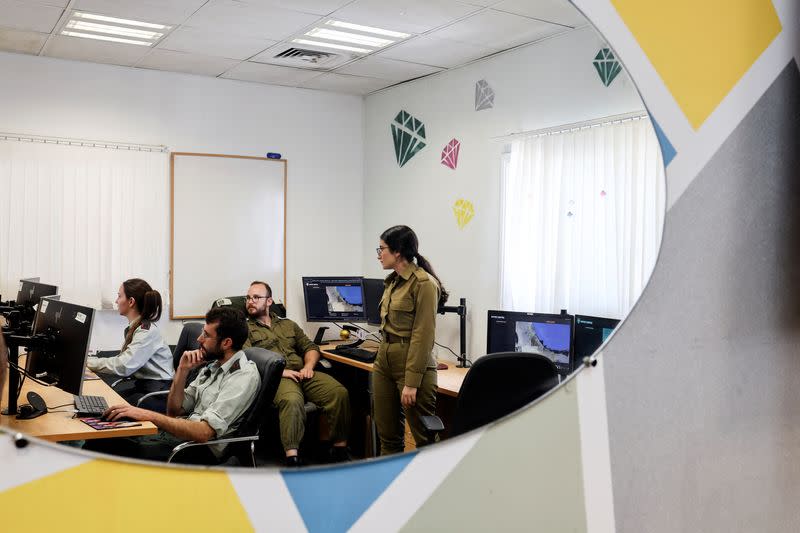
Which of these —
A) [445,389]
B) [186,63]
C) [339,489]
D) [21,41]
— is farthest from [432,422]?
[21,41]

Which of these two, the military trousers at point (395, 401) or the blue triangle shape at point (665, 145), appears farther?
the blue triangle shape at point (665, 145)

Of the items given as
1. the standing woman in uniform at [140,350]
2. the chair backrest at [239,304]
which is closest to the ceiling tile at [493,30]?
the chair backrest at [239,304]

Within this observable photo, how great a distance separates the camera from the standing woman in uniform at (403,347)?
1.05 meters

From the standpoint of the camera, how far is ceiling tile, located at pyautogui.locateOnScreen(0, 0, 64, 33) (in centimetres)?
79

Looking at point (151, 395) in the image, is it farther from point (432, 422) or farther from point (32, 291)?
point (432, 422)

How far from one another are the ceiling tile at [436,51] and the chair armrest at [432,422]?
1.74ft

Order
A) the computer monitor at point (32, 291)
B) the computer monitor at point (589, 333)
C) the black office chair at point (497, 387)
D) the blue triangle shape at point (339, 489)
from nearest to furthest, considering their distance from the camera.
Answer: the computer monitor at point (32, 291)
the blue triangle shape at point (339, 489)
the black office chair at point (497, 387)
the computer monitor at point (589, 333)

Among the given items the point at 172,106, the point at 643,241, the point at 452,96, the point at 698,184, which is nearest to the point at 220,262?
the point at 172,106

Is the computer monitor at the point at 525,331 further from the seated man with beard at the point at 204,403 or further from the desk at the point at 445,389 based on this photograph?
the seated man with beard at the point at 204,403

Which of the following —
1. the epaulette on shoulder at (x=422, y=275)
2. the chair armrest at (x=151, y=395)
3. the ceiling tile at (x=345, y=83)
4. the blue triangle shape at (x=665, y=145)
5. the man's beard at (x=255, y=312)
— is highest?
the ceiling tile at (x=345, y=83)

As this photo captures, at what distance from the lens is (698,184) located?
1.42 metres

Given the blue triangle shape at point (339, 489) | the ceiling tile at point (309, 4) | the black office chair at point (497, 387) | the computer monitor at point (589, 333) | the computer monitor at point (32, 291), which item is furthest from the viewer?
the computer monitor at point (589, 333)

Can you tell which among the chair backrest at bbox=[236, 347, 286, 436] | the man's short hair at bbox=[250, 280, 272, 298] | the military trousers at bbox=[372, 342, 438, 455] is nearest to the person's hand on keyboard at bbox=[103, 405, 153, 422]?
the chair backrest at bbox=[236, 347, 286, 436]

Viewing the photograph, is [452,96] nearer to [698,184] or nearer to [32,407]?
[698,184]
